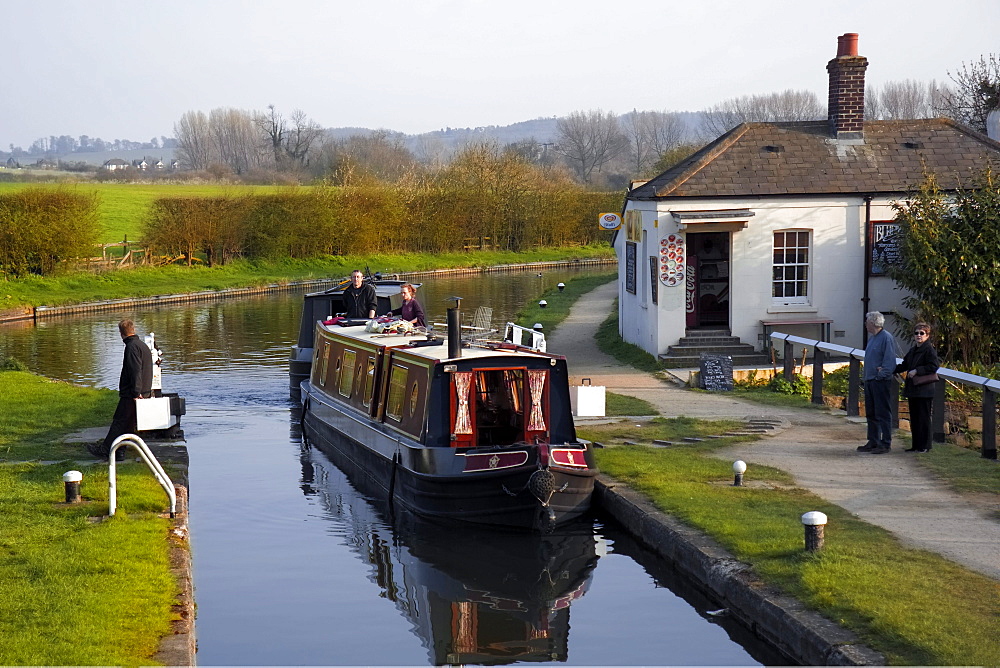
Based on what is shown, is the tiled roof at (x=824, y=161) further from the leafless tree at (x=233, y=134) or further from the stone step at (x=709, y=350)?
the leafless tree at (x=233, y=134)

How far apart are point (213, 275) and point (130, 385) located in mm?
31783

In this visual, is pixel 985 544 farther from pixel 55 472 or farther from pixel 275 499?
pixel 55 472

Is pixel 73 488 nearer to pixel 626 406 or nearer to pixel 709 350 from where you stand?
pixel 626 406

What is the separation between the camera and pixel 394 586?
979cm

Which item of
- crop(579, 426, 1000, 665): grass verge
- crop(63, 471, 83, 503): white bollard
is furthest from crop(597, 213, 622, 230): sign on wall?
crop(63, 471, 83, 503): white bollard

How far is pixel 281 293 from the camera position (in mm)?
40406

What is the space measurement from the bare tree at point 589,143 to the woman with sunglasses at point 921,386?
102759mm

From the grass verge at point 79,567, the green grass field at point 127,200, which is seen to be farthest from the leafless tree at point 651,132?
the grass verge at point 79,567

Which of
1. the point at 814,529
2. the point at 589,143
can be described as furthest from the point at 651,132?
the point at 814,529

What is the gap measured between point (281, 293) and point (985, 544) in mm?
34018

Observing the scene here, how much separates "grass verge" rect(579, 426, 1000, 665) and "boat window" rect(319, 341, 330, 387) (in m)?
5.58

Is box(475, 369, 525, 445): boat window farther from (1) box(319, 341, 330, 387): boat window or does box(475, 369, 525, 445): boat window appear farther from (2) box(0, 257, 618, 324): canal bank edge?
(2) box(0, 257, 618, 324): canal bank edge

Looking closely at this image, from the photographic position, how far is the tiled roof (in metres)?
18.7

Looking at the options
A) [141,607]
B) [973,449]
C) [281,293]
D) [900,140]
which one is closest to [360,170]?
[281,293]
